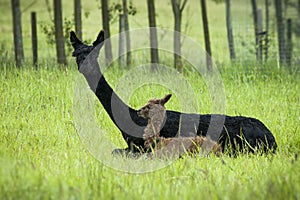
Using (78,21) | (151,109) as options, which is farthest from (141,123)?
(78,21)

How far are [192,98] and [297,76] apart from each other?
13.7ft

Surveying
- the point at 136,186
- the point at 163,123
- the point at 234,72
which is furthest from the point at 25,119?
the point at 234,72

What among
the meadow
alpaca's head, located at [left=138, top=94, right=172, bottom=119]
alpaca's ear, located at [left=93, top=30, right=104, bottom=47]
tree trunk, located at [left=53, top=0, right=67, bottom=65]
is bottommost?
the meadow

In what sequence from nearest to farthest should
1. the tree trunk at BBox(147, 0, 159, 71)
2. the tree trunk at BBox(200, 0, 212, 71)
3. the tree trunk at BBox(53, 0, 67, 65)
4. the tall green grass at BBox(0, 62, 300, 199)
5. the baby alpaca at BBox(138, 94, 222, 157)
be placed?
the tall green grass at BBox(0, 62, 300, 199) → the baby alpaca at BBox(138, 94, 222, 157) → the tree trunk at BBox(53, 0, 67, 65) → the tree trunk at BBox(147, 0, 159, 71) → the tree trunk at BBox(200, 0, 212, 71)

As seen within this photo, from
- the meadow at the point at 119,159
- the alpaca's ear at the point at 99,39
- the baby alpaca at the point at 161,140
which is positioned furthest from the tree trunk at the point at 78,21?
the baby alpaca at the point at 161,140

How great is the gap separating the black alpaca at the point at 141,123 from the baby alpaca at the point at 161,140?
0.13 m

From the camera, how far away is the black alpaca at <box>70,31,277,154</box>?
5934 mm

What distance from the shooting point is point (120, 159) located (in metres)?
5.43

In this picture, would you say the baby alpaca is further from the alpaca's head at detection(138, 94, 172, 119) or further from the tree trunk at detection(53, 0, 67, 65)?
the tree trunk at detection(53, 0, 67, 65)

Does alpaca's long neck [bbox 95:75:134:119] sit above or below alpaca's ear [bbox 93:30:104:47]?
below

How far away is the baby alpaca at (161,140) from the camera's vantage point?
222 inches

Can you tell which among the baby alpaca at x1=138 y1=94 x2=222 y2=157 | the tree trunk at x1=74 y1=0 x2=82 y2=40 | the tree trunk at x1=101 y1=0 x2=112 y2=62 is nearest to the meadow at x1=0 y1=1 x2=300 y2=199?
the baby alpaca at x1=138 y1=94 x2=222 y2=157

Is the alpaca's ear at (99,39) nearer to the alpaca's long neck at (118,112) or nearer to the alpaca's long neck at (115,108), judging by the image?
the alpaca's long neck at (115,108)

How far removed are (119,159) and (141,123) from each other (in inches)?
29.5
